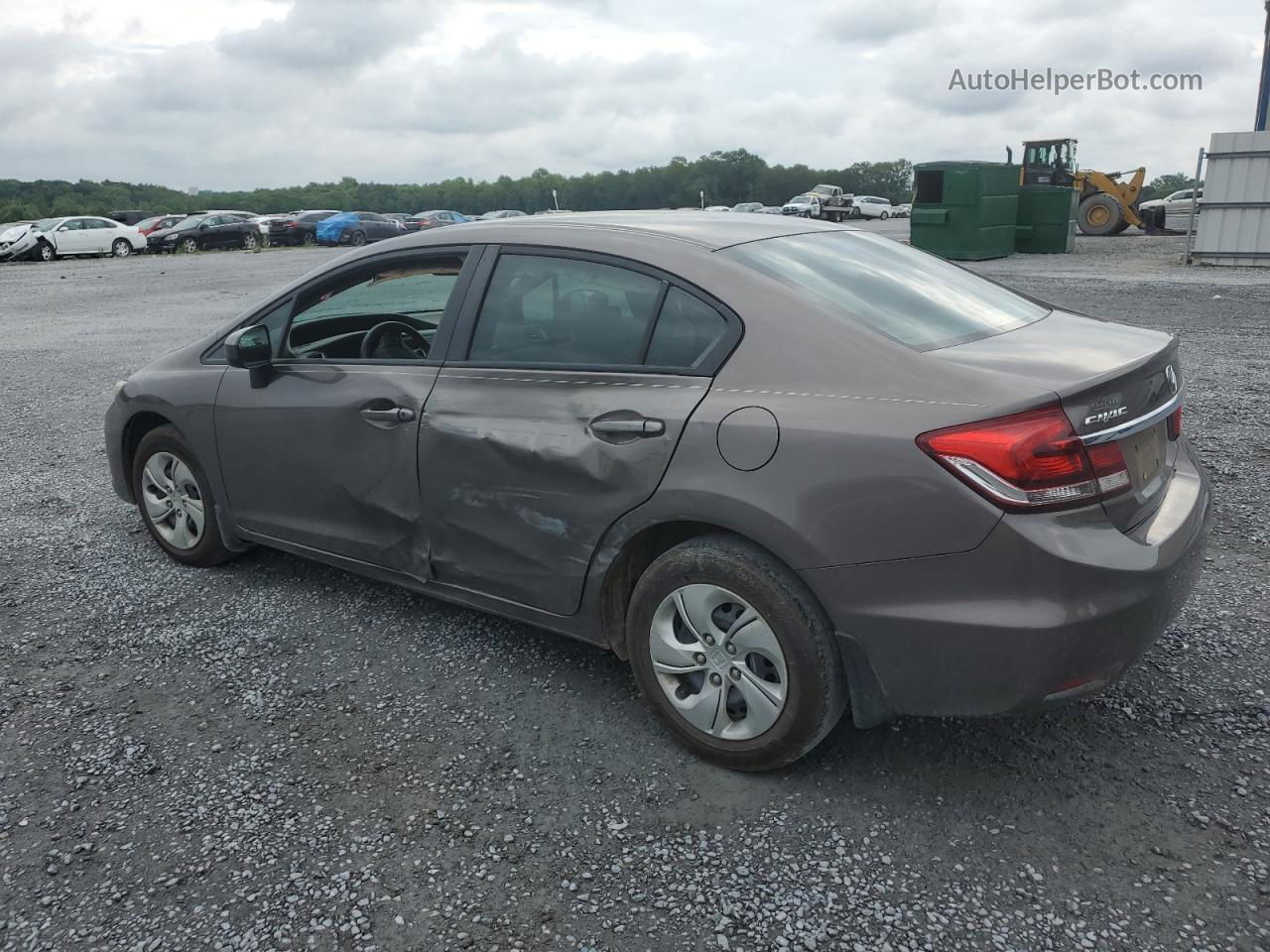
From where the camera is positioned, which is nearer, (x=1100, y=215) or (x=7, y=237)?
(x=1100, y=215)

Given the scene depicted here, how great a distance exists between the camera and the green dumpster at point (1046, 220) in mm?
23484

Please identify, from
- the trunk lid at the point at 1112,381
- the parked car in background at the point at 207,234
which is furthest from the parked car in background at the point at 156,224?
the trunk lid at the point at 1112,381

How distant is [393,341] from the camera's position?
160 inches

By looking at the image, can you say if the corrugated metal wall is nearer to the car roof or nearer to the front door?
the car roof

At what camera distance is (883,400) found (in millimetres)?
2639

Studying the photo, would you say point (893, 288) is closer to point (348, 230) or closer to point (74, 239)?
point (74, 239)

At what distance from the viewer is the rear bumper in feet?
8.10

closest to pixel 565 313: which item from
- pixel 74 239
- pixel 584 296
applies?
pixel 584 296

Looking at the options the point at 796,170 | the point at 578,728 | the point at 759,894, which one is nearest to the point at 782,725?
the point at 759,894

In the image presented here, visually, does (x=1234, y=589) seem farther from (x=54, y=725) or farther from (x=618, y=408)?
(x=54, y=725)

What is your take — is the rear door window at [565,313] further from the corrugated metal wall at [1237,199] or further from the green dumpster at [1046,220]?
the green dumpster at [1046,220]

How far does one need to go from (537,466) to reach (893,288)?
1.28 m

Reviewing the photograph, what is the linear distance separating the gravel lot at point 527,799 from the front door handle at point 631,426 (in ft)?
3.25

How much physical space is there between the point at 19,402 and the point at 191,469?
19.2 feet
